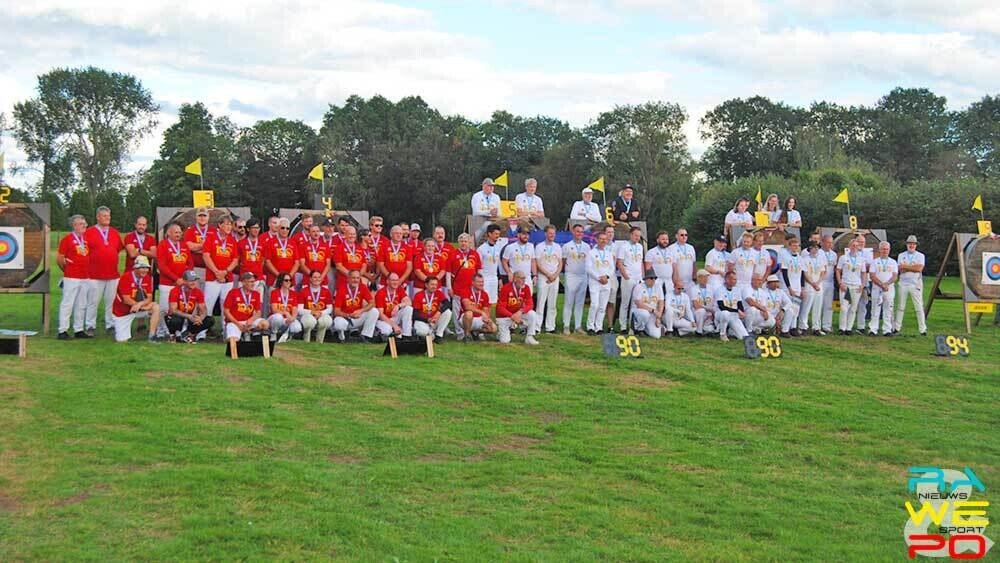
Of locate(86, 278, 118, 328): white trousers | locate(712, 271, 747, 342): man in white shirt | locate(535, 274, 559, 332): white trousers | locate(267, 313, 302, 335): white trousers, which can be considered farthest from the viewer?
locate(712, 271, 747, 342): man in white shirt

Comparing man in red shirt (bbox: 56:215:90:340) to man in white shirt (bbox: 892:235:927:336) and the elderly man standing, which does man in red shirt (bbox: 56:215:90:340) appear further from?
man in white shirt (bbox: 892:235:927:336)

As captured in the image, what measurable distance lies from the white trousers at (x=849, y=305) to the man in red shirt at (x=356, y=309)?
8790 mm

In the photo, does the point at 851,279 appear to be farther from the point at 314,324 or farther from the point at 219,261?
the point at 219,261

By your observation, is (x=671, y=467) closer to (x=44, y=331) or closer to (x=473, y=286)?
(x=473, y=286)

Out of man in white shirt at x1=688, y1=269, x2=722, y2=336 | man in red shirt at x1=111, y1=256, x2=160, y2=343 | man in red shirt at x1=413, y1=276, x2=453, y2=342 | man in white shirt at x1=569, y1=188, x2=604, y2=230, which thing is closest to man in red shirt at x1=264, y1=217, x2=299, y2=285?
man in red shirt at x1=111, y1=256, x2=160, y2=343

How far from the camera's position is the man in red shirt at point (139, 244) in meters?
14.4

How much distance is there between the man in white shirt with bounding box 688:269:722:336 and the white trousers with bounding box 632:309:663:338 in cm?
69

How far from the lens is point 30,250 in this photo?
1516 cm

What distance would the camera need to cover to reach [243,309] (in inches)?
543

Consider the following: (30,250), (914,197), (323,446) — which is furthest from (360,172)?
(323,446)

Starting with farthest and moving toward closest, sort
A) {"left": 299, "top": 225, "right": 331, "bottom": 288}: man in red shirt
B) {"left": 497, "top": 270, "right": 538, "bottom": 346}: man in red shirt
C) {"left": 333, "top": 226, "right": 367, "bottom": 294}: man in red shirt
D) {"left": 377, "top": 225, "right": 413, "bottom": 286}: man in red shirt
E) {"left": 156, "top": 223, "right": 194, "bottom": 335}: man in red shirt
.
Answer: {"left": 377, "top": 225, "right": 413, "bottom": 286}: man in red shirt → {"left": 497, "top": 270, "right": 538, "bottom": 346}: man in red shirt → {"left": 333, "top": 226, "right": 367, "bottom": 294}: man in red shirt → {"left": 299, "top": 225, "right": 331, "bottom": 288}: man in red shirt → {"left": 156, "top": 223, "right": 194, "bottom": 335}: man in red shirt

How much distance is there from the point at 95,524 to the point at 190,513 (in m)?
0.61

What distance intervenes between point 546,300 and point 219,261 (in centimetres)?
570

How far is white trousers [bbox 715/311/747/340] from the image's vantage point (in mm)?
16094
